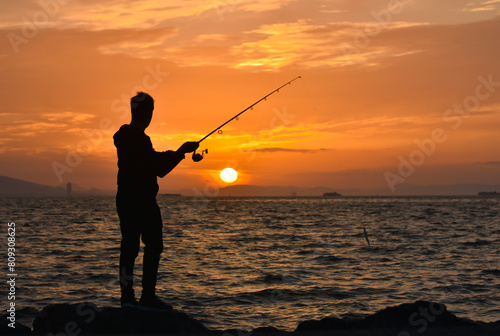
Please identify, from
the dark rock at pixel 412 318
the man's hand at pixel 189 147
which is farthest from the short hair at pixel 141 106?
the dark rock at pixel 412 318

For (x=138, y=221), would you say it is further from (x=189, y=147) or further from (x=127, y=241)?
(x=189, y=147)

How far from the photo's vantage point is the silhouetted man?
17.4 feet

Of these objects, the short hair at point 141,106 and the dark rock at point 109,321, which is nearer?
the dark rock at point 109,321

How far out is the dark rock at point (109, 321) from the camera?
4863 millimetres

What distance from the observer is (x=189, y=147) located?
5555mm

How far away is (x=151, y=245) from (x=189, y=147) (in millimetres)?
984

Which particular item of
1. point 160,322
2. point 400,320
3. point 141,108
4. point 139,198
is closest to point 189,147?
point 141,108

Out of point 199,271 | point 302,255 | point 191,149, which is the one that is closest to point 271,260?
point 302,255

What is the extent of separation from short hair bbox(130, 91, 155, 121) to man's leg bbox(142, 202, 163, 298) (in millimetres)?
829

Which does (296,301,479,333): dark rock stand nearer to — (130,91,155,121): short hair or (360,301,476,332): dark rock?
(360,301,476,332): dark rock

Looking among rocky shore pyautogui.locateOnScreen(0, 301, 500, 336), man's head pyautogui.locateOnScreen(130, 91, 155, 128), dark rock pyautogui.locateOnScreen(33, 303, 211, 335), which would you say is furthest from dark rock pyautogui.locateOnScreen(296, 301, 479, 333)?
man's head pyautogui.locateOnScreen(130, 91, 155, 128)

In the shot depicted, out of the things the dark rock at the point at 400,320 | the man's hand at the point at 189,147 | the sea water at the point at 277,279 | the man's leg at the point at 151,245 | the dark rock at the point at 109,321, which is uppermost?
the man's hand at the point at 189,147

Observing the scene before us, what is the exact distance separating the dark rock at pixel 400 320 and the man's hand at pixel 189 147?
74.8 inches

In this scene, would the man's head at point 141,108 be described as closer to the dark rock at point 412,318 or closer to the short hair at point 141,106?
the short hair at point 141,106
